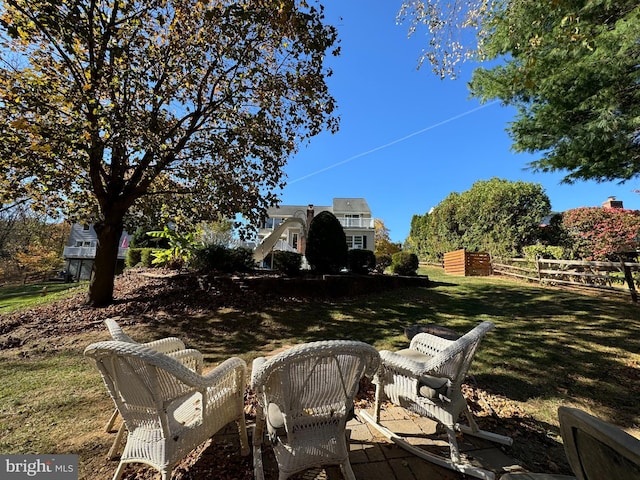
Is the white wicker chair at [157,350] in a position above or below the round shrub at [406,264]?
below

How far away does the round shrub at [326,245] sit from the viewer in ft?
29.4

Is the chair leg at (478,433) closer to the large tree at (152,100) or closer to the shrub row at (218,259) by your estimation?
the large tree at (152,100)

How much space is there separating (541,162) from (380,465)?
7622 mm

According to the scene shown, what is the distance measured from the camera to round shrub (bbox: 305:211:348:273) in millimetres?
8961

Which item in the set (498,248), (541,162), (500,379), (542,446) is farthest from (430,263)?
(542,446)

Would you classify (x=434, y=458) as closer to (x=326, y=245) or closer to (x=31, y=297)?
(x=326, y=245)

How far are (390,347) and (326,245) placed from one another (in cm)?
469

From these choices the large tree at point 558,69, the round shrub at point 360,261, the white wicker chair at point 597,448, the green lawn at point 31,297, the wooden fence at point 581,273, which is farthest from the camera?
the round shrub at point 360,261

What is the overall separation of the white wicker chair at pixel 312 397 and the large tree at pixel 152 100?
5.32 metres

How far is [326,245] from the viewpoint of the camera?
354 inches

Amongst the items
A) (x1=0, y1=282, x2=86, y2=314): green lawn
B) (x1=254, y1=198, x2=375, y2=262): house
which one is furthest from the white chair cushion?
(x1=254, y1=198, x2=375, y2=262): house

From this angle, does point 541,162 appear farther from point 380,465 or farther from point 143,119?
point 143,119

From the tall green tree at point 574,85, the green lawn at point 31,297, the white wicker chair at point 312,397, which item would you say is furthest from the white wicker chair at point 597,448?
the green lawn at point 31,297

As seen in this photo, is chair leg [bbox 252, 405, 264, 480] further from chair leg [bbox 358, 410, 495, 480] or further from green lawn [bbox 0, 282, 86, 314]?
green lawn [bbox 0, 282, 86, 314]
